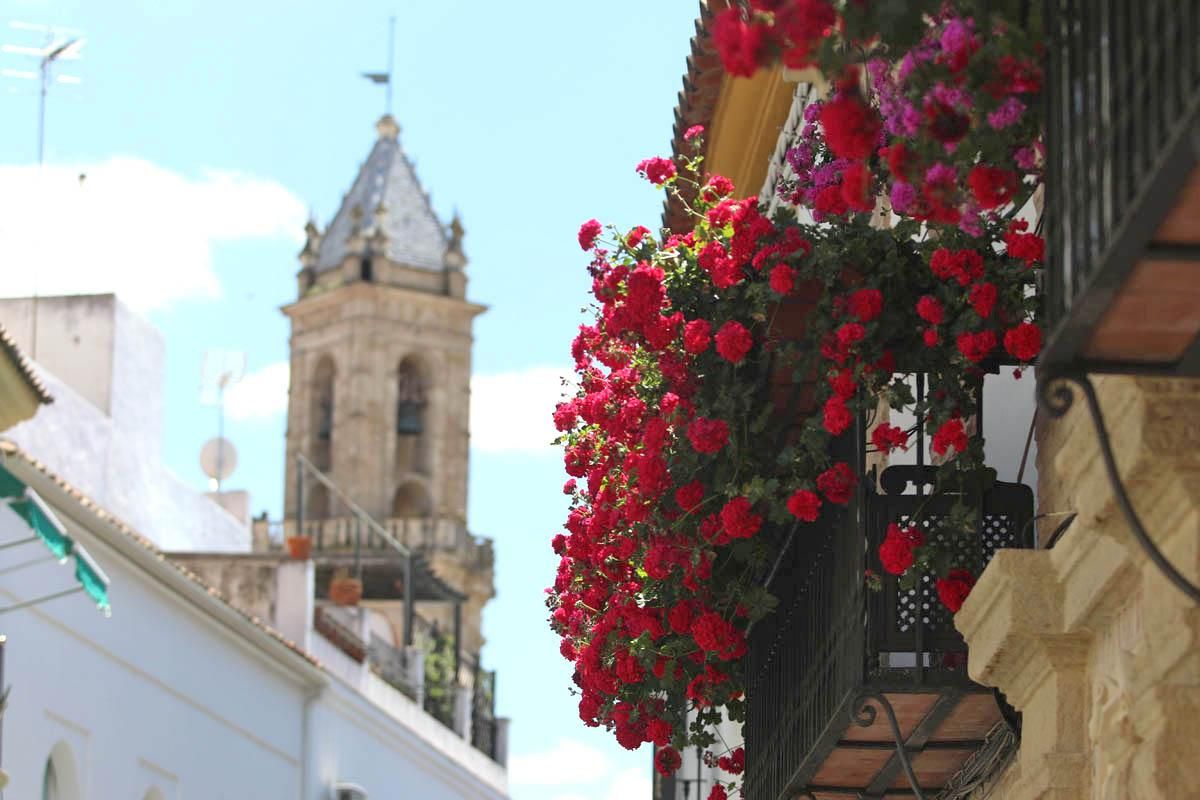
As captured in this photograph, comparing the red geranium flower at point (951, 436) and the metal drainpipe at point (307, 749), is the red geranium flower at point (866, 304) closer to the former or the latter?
the red geranium flower at point (951, 436)

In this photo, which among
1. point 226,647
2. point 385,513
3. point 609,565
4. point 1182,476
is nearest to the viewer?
point 1182,476

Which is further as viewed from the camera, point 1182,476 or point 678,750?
point 678,750

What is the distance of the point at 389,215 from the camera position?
247 ft

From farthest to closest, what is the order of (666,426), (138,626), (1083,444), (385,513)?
1. (385,513)
2. (138,626)
3. (666,426)
4. (1083,444)

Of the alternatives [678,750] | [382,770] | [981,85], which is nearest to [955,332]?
[981,85]

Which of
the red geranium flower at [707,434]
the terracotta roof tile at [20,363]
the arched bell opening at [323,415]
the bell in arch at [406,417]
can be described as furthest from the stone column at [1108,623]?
the arched bell opening at [323,415]

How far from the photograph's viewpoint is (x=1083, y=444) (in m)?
6.32

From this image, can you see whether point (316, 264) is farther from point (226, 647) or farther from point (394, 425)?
point (226, 647)

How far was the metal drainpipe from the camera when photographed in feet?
93.8

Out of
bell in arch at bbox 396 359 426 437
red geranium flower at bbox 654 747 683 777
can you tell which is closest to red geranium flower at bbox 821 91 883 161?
red geranium flower at bbox 654 747 683 777

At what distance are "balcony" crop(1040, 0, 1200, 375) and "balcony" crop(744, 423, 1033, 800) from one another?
214 centimetres

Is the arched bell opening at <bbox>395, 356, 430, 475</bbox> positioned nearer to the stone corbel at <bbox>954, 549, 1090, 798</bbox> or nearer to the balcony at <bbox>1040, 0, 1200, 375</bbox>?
the stone corbel at <bbox>954, 549, 1090, 798</bbox>

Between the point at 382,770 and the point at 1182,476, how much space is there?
27528 millimetres

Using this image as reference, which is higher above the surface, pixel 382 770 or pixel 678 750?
pixel 382 770
